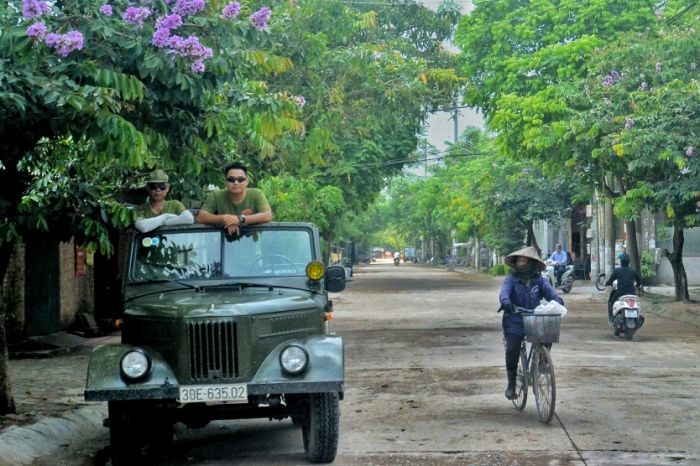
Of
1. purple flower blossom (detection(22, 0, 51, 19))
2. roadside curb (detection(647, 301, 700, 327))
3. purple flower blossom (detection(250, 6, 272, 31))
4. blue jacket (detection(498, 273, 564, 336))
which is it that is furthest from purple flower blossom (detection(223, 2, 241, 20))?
roadside curb (detection(647, 301, 700, 327))

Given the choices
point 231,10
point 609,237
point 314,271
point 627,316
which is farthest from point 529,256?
point 609,237

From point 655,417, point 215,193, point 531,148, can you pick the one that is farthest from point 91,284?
point 655,417

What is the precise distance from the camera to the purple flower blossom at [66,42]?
24.4ft

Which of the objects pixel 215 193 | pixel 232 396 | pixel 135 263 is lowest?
pixel 232 396

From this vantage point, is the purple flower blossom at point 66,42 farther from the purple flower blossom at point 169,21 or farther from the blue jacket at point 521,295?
the blue jacket at point 521,295

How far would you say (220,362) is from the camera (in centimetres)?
704

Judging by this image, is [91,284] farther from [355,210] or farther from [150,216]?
[355,210]

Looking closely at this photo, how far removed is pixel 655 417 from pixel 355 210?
Result: 35.1 m

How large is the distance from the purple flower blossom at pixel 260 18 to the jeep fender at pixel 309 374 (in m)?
2.95

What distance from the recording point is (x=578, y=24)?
93.2 feet

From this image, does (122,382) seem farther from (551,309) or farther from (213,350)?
(551,309)

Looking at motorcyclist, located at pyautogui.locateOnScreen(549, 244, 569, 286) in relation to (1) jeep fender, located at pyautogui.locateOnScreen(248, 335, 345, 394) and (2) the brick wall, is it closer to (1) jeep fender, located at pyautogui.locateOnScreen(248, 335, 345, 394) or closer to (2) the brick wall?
(2) the brick wall

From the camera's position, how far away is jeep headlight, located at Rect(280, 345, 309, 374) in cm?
702

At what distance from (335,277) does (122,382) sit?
80.4 inches
